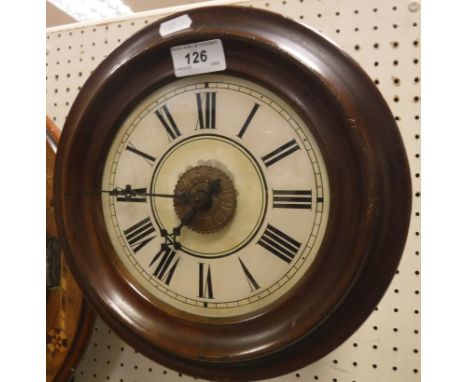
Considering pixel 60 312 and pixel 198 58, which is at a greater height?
pixel 198 58

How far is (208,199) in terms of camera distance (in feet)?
1.89

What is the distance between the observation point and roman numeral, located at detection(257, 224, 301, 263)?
0.56 m

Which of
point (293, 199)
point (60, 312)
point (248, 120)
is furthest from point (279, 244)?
point (60, 312)

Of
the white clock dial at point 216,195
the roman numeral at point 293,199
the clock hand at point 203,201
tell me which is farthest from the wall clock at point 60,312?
the roman numeral at point 293,199

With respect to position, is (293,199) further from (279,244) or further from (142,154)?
(142,154)

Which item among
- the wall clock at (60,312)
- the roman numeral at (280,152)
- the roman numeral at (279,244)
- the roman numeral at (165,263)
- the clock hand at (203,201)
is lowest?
the wall clock at (60,312)

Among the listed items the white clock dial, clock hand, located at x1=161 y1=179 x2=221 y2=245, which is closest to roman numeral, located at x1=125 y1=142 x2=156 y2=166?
the white clock dial

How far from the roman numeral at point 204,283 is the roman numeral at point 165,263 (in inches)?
1.6

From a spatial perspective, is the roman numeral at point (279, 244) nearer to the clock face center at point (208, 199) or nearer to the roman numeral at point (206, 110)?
the clock face center at point (208, 199)

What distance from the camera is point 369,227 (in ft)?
1.63

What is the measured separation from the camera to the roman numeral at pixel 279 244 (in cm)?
56

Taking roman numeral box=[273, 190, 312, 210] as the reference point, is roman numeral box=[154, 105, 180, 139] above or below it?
above

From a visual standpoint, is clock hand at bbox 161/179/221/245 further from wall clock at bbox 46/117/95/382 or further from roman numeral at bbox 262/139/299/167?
wall clock at bbox 46/117/95/382

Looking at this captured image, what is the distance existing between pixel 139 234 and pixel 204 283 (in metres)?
0.13
